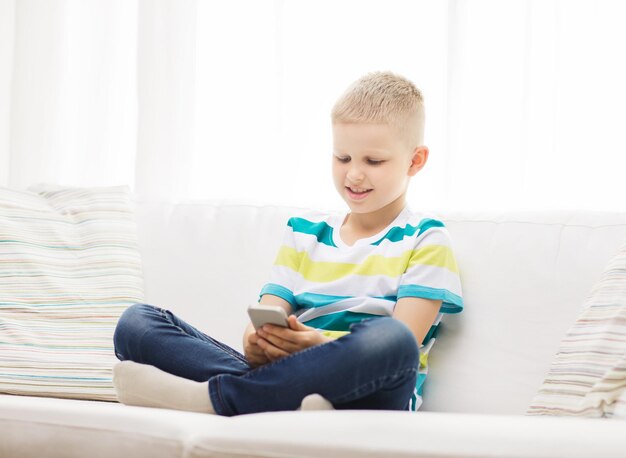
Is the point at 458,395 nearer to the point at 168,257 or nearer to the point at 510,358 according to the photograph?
the point at 510,358

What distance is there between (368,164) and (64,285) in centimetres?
78

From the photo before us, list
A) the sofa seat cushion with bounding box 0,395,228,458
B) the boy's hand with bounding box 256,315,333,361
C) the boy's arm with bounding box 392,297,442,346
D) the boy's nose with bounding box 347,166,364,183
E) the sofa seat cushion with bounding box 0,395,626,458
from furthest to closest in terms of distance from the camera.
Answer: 1. the boy's nose with bounding box 347,166,364,183
2. the boy's arm with bounding box 392,297,442,346
3. the boy's hand with bounding box 256,315,333,361
4. the sofa seat cushion with bounding box 0,395,228,458
5. the sofa seat cushion with bounding box 0,395,626,458

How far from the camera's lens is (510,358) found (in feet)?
5.41

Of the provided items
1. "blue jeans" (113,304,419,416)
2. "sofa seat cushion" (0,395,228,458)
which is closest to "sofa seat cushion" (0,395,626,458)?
"sofa seat cushion" (0,395,228,458)

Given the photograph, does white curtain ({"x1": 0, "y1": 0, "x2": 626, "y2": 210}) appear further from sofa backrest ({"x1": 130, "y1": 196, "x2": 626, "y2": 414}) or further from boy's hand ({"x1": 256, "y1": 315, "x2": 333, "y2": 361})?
boy's hand ({"x1": 256, "y1": 315, "x2": 333, "y2": 361})

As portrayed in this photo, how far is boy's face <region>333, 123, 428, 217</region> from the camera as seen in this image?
1.68 meters

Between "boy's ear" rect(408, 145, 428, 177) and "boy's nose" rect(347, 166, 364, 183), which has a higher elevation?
"boy's ear" rect(408, 145, 428, 177)

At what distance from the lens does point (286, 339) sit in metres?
1.42

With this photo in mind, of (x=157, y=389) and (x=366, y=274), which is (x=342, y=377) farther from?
(x=366, y=274)

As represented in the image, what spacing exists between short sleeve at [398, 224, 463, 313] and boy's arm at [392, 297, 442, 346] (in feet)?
0.04

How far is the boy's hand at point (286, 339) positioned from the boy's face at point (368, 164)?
14.5 inches

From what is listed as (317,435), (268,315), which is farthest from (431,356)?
(317,435)

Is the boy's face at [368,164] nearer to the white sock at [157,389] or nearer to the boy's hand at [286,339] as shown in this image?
the boy's hand at [286,339]

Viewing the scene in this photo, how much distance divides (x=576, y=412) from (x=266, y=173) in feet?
5.32
